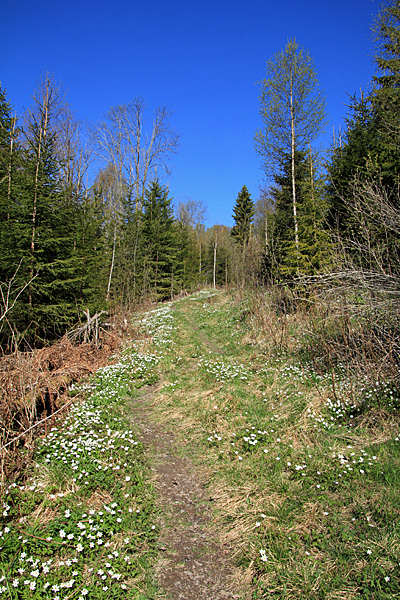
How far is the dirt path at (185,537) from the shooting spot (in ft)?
9.95

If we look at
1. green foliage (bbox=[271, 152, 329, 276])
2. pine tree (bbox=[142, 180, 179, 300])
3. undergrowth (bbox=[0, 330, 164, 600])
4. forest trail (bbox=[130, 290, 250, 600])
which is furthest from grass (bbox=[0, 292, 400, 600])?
pine tree (bbox=[142, 180, 179, 300])

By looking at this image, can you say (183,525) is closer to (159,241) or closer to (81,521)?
(81,521)

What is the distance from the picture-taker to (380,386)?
582 cm

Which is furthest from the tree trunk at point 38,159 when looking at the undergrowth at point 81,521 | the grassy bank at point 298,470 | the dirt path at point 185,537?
the dirt path at point 185,537

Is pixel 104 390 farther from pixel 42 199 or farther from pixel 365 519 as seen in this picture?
pixel 42 199

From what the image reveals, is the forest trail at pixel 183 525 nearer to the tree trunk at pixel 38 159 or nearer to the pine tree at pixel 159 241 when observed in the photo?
the tree trunk at pixel 38 159

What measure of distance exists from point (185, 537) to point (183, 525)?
0.66ft

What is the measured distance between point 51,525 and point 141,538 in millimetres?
961

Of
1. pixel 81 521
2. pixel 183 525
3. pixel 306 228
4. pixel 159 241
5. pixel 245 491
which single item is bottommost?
pixel 183 525

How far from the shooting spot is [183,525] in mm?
3846

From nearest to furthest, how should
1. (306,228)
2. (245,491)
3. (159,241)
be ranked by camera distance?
(245,491) → (306,228) → (159,241)

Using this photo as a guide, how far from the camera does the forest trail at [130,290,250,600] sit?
3045mm

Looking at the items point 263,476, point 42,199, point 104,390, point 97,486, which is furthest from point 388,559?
point 42,199

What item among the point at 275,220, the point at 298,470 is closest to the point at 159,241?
the point at 275,220
